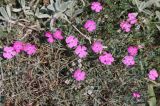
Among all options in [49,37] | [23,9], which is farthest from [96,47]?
[23,9]

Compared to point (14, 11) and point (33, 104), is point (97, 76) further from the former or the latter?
point (14, 11)

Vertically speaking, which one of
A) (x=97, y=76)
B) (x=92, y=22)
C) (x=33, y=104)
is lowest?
(x=33, y=104)

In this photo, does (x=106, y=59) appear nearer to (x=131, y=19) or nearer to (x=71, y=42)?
(x=71, y=42)

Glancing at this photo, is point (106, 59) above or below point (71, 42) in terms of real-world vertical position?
below

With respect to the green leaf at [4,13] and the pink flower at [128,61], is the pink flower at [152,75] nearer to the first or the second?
the pink flower at [128,61]

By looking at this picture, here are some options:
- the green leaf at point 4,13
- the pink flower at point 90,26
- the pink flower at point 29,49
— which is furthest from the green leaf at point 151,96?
the green leaf at point 4,13

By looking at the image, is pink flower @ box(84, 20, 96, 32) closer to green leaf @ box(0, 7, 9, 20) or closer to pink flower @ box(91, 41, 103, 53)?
pink flower @ box(91, 41, 103, 53)

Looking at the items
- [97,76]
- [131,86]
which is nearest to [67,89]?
[97,76]

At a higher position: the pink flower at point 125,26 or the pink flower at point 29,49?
the pink flower at point 125,26

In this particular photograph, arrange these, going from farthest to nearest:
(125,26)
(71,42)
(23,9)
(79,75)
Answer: (23,9) < (125,26) < (71,42) < (79,75)

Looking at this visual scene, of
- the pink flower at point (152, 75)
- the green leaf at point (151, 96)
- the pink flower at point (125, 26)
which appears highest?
the pink flower at point (125, 26)

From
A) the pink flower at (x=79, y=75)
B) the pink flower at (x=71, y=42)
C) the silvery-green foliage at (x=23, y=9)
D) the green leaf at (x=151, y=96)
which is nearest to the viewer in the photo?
the pink flower at (x=79, y=75)
